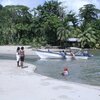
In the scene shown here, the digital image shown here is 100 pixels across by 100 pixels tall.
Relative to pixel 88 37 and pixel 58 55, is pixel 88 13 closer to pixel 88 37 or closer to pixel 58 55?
pixel 88 37

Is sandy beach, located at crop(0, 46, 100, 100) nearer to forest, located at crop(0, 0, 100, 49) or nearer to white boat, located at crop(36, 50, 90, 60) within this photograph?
white boat, located at crop(36, 50, 90, 60)

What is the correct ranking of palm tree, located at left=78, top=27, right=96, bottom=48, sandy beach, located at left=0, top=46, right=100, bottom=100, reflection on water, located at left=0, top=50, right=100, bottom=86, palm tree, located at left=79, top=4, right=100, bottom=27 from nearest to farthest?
sandy beach, located at left=0, top=46, right=100, bottom=100
reflection on water, located at left=0, top=50, right=100, bottom=86
palm tree, located at left=78, top=27, right=96, bottom=48
palm tree, located at left=79, top=4, right=100, bottom=27

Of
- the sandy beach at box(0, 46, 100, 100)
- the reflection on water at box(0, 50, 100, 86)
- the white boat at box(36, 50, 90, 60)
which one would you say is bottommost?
the reflection on water at box(0, 50, 100, 86)

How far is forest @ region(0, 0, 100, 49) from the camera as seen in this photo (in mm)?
88062

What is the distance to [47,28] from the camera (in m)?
88.4

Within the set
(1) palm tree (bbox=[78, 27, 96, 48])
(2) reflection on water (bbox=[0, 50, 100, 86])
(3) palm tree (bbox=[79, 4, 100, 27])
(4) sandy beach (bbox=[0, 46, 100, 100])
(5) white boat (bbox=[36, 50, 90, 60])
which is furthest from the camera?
(3) palm tree (bbox=[79, 4, 100, 27])

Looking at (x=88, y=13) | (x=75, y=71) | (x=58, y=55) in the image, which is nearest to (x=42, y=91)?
(x=75, y=71)

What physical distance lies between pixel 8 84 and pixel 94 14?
92535mm

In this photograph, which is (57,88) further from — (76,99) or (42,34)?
(42,34)

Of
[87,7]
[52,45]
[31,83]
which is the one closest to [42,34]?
[52,45]

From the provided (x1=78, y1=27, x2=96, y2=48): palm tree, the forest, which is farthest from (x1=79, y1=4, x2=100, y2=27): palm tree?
(x1=78, y1=27, x2=96, y2=48): palm tree

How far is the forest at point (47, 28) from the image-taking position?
88062 mm

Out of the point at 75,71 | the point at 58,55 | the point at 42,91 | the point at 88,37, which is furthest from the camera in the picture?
the point at 88,37

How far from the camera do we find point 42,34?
295 feet
